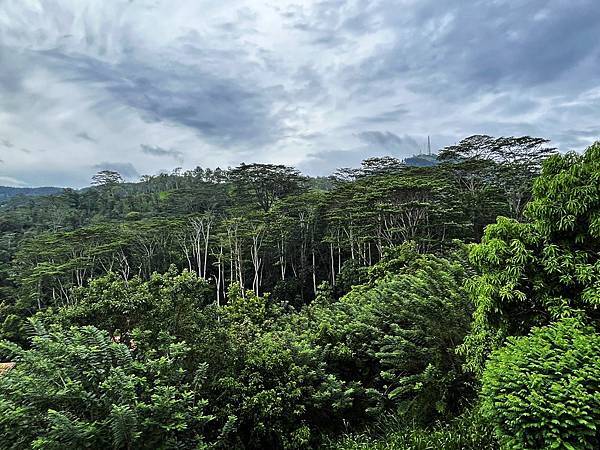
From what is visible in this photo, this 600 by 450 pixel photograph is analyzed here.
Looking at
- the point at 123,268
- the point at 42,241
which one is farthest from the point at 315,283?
the point at 42,241

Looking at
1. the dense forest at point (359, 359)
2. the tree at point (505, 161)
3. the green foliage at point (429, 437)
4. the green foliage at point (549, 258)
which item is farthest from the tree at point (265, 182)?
the green foliage at point (549, 258)

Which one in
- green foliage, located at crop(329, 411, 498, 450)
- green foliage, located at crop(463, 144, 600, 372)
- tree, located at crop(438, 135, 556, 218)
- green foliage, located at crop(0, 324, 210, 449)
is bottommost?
green foliage, located at crop(329, 411, 498, 450)

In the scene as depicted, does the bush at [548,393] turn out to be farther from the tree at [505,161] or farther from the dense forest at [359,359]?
the tree at [505,161]

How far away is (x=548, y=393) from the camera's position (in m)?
2.70

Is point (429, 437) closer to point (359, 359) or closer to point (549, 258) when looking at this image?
point (549, 258)

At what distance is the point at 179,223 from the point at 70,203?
23.1m

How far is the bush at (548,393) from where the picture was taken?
262cm

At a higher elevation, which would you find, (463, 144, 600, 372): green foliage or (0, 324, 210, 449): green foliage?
(463, 144, 600, 372): green foliage

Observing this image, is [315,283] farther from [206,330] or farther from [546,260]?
[546,260]

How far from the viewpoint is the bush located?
2621 millimetres

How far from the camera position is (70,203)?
40.1 metres

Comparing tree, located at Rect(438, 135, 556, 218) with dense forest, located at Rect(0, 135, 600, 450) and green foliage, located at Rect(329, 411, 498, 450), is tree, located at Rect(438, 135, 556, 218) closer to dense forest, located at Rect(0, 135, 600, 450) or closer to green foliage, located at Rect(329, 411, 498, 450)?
dense forest, located at Rect(0, 135, 600, 450)

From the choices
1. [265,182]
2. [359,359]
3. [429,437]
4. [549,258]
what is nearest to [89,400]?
[429,437]

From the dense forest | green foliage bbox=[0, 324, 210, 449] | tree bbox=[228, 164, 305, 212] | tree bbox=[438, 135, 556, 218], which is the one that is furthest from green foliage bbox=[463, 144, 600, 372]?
tree bbox=[228, 164, 305, 212]
